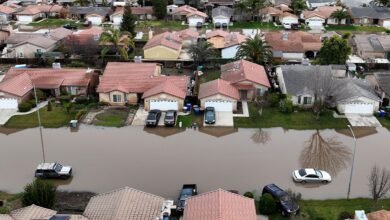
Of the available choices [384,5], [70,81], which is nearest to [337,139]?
[70,81]

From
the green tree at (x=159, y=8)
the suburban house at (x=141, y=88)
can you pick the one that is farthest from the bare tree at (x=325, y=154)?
the green tree at (x=159, y=8)

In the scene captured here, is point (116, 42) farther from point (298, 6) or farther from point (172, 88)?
point (298, 6)

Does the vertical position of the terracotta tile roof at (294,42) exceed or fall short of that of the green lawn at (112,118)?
it exceeds it

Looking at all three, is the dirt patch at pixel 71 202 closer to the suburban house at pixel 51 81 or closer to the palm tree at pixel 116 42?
the suburban house at pixel 51 81

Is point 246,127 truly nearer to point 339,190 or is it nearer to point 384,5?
point 339,190

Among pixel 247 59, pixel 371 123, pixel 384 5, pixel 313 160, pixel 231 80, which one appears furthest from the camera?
pixel 384 5
